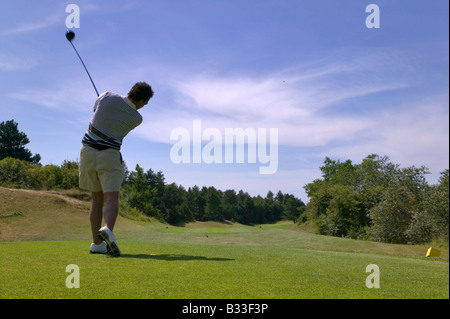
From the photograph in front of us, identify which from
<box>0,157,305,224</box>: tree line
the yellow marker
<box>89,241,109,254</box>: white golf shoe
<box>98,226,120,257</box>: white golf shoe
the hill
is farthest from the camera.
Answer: <box>0,157,305,224</box>: tree line

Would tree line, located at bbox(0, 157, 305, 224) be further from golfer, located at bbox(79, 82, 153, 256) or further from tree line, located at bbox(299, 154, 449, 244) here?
golfer, located at bbox(79, 82, 153, 256)

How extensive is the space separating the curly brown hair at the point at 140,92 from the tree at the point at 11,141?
42381mm

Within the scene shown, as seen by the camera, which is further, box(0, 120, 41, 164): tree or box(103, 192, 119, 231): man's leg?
box(0, 120, 41, 164): tree

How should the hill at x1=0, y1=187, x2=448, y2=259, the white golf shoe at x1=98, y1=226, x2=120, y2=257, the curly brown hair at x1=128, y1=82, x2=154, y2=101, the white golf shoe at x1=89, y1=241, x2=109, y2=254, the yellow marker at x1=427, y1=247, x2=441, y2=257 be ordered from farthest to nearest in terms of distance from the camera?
the hill at x1=0, y1=187, x2=448, y2=259
the curly brown hair at x1=128, y1=82, x2=154, y2=101
the white golf shoe at x1=89, y1=241, x2=109, y2=254
the white golf shoe at x1=98, y1=226, x2=120, y2=257
the yellow marker at x1=427, y1=247, x2=441, y2=257

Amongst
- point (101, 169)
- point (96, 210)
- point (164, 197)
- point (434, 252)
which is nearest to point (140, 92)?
point (101, 169)

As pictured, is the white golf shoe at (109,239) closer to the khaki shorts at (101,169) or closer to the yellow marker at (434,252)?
the khaki shorts at (101,169)

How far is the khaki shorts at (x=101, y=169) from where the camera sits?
4.59m

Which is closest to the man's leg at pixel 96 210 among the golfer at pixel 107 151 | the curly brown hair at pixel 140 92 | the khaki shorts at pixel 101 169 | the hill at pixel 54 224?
the golfer at pixel 107 151

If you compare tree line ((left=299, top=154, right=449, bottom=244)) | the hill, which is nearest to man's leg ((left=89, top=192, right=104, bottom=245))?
tree line ((left=299, top=154, right=449, bottom=244))

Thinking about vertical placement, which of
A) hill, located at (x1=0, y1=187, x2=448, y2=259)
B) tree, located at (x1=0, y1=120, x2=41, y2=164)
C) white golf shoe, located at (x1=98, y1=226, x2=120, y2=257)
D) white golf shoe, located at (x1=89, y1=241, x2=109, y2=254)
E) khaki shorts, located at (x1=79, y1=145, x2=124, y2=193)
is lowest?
hill, located at (x1=0, y1=187, x2=448, y2=259)

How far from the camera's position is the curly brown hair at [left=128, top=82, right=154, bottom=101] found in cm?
488

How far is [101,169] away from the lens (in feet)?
15.1
